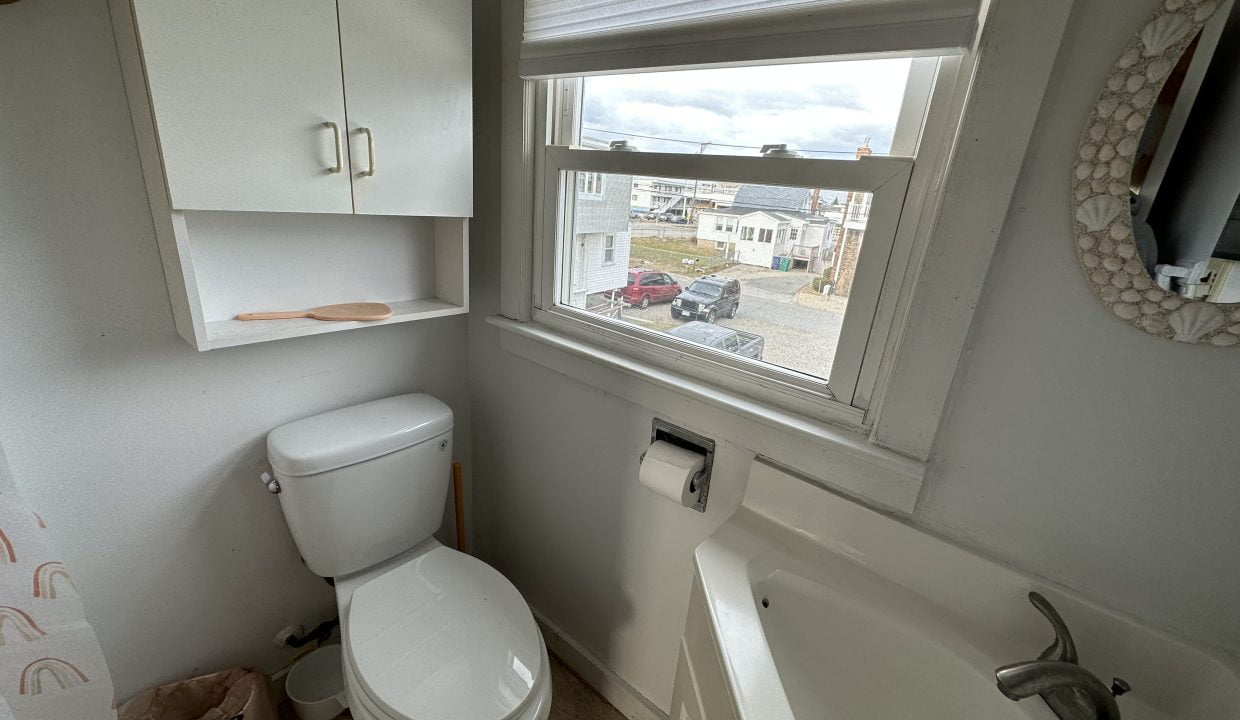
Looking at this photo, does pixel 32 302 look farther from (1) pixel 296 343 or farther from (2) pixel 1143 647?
(2) pixel 1143 647

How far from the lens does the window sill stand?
0.79 m

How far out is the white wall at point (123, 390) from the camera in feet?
2.57

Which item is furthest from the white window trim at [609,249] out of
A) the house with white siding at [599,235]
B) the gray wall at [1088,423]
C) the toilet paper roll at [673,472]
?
the gray wall at [1088,423]

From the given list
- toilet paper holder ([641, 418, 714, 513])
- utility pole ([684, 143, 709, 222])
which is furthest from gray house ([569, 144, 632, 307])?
toilet paper holder ([641, 418, 714, 513])

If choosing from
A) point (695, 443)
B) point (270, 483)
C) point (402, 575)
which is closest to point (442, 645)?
point (402, 575)

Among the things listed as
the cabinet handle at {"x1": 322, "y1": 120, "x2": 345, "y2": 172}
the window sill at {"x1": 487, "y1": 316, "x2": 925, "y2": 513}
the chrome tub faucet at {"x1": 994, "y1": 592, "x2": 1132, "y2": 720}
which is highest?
the cabinet handle at {"x1": 322, "y1": 120, "x2": 345, "y2": 172}

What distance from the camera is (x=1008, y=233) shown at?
661 millimetres

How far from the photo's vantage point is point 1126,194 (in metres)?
0.59

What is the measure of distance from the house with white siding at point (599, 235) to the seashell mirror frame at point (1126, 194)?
77 cm

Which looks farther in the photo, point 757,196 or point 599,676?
point 599,676

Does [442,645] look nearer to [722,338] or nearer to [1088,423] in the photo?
[722,338]

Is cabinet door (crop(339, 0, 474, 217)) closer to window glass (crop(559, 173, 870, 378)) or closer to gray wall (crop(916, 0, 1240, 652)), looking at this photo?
window glass (crop(559, 173, 870, 378))

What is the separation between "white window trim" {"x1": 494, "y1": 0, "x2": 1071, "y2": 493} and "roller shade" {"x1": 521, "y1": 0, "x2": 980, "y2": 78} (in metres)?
0.07

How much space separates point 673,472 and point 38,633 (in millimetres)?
1177
